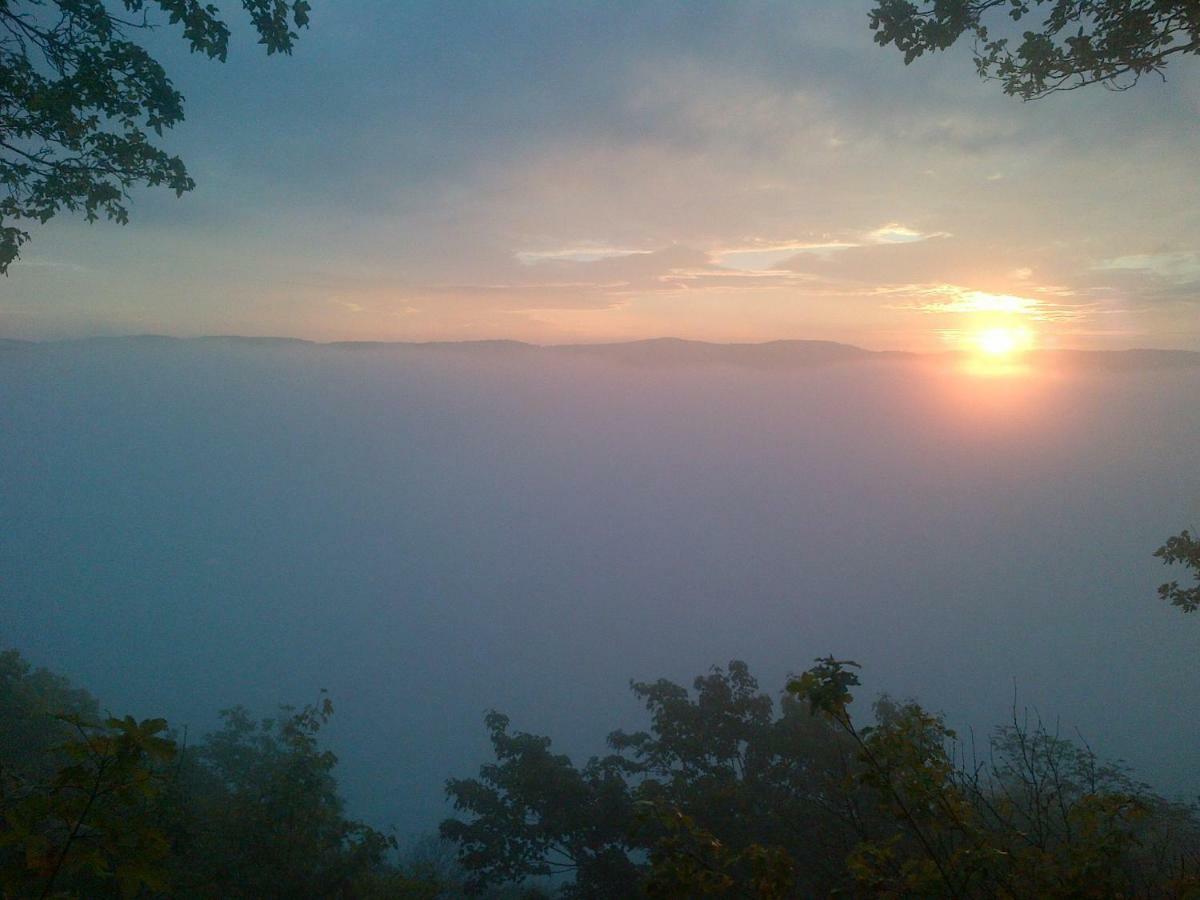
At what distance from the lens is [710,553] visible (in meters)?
145

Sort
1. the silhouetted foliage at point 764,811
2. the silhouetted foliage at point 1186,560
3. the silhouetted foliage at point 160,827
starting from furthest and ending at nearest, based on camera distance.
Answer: the silhouetted foliage at point 1186,560, the silhouetted foliage at point 764,811, the silhouetted foliage at point 160,827

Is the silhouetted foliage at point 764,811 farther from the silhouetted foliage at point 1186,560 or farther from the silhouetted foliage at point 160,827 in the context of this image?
the silhouetted foliage at point 1186,560

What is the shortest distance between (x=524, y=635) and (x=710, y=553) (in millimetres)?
52162

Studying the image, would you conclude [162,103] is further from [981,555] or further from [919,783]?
[981,555]

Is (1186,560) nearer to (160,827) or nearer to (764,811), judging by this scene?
(764,811)

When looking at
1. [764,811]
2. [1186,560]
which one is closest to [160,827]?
[764,811]

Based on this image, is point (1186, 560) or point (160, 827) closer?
point (160, 827)

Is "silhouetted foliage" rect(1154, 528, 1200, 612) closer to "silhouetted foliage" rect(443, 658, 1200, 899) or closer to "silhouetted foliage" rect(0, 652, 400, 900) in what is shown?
"silhouetted foliage" rect(443, 658, 1200, 899)

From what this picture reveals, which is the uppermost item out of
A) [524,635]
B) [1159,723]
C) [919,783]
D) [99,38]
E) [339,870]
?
[99,38]

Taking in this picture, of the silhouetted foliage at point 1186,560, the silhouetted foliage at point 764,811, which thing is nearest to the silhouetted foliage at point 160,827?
the silhouetted foliage at point 764,811

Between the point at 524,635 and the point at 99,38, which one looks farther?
the point at 524,635

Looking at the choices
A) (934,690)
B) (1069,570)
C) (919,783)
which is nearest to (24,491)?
(934,690)

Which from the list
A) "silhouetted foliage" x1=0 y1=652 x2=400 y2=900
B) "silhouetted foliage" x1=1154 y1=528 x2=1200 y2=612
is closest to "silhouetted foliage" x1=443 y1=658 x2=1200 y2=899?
"silhouetted foliage" x1=0 y1=652 x2=400 y2=900

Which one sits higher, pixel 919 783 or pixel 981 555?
pixel 919 783
